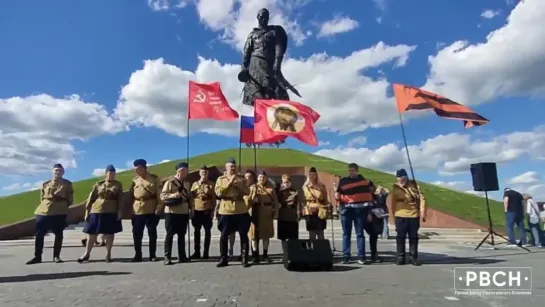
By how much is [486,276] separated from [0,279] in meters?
8.09

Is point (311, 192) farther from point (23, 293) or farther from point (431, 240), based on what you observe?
point (431, 240)

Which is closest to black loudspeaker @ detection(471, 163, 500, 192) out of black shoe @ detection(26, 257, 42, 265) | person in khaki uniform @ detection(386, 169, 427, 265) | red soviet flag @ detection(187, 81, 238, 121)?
person in khaki uniform @ detection(386, 169, 427, 265)

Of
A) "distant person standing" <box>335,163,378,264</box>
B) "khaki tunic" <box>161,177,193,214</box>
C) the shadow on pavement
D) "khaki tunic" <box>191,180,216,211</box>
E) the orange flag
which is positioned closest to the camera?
the shadow on pavement

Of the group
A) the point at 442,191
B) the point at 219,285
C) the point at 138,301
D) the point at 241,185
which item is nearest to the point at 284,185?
the point at 241,185

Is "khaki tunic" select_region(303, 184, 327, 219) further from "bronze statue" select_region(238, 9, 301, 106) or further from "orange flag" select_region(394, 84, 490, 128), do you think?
"bronze statue" select_region(238, 9, 301, 106)

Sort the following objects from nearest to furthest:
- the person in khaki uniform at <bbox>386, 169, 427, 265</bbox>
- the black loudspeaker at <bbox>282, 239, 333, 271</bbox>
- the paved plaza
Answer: the paved plaza
the black loudspeaker at <bbox>282, 239, 333, 271</bbox>
the person in khaki uniform at <bbox>386, 169, 427, 265</bbox>

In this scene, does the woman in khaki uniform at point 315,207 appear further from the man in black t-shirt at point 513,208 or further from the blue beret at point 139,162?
the man in black t-shirt at point 513,208

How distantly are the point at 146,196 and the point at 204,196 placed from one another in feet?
4.01

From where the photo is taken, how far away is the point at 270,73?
3319 cm

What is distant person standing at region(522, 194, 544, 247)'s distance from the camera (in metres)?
14.8

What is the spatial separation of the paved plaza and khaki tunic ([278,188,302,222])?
964 millimetres

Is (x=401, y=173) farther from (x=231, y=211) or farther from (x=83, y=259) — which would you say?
(x=83, y=259)

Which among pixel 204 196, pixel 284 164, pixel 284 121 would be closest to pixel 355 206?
pixel 284 121

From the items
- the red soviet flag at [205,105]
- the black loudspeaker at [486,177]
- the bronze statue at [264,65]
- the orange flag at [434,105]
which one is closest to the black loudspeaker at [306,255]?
the orange flag at [434,105]
